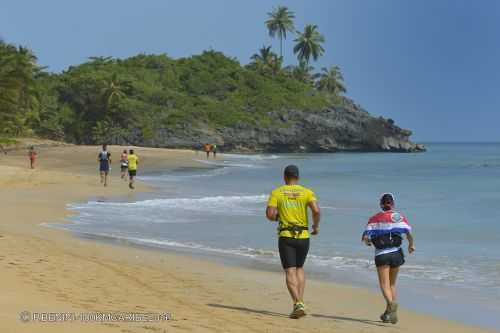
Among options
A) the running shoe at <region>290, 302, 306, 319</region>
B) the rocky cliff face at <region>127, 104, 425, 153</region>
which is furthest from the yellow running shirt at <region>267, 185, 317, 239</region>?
the rocky cliff face at <region>127, 104, 425, 153</region>

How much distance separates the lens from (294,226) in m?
7.30

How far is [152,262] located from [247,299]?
2.83m

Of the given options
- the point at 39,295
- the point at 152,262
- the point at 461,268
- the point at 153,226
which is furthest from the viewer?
the point at 153,226

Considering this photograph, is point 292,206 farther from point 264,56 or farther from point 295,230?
point 264,56

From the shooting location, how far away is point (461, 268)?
11562mm

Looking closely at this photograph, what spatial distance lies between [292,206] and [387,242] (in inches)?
42.2

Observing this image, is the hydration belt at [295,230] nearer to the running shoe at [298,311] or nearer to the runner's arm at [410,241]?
the running shoe at [298,311]

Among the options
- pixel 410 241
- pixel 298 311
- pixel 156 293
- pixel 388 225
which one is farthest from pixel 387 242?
pixel 156 293

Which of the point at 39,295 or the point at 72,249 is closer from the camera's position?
the point at 39,295

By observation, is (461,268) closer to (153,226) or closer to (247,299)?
(247,299)

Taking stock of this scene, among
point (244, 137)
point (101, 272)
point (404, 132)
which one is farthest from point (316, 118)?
point (101, 272)

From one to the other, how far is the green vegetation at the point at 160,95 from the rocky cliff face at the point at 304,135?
3.21ft

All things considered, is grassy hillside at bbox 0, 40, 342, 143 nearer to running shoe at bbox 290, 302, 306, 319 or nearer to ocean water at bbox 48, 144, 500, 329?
ocean water at bbox 48, 144, 500, 329

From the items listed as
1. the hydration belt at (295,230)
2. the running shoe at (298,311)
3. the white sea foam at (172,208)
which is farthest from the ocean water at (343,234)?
the hydration belt at (295,230)
